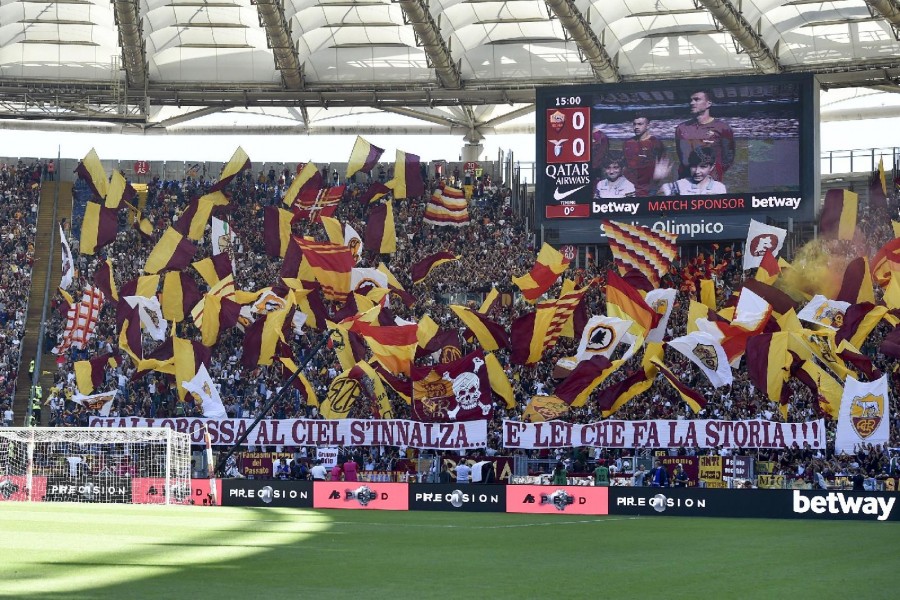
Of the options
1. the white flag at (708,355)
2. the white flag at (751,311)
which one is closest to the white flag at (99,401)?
the white flag at (708,355)

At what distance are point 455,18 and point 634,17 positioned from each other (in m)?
6.93

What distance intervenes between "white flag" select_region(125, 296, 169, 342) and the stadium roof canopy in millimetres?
10056

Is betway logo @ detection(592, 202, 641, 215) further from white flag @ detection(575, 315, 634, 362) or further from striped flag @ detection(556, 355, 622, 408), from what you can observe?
Answer: striped flag @ detection(556, 355, 622, 408)

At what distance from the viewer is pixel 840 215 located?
5056 cm

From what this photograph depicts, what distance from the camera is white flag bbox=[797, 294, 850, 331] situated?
41.8m

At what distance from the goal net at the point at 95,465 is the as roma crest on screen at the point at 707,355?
1516 centimetres

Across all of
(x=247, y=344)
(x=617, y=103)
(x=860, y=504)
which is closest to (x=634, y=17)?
(x=617, y=103)

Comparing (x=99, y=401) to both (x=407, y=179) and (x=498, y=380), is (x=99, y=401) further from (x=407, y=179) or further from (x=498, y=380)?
(x=407, y=179)

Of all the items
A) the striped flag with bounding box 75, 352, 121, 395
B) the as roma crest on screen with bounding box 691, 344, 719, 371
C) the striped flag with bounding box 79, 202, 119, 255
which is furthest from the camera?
the striped flag with bounding box 79, 202, 119, 255

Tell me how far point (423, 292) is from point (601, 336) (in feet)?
40.7

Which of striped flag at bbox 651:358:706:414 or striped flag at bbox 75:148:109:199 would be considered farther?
striped flag at bbox 75:148:109:199

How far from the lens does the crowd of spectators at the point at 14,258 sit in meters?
52.8

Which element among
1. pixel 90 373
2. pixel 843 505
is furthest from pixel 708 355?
pixel 90 373

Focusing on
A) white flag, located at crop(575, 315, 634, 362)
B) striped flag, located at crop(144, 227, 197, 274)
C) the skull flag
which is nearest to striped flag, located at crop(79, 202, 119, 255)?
striped flag, located at crop(144, 227, 197, 274)
